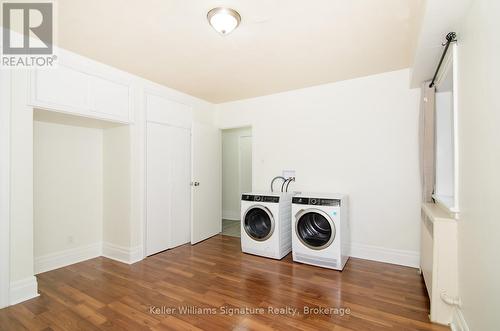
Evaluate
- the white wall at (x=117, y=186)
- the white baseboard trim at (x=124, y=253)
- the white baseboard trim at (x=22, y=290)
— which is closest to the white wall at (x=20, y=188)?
the white baseboard trim at (x=22, y=290)

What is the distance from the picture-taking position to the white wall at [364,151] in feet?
9.43

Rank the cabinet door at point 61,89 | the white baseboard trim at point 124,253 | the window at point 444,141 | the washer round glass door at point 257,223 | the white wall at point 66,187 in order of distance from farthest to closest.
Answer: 1. the washer round glass door at point 257,223
2. the white baseboard trim at point 124,253
3. the white wall at point 66,187
4. the window at point 444,141
5. the cabinet door at point 61,89

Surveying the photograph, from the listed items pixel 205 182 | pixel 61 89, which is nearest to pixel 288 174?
pixel 205 182

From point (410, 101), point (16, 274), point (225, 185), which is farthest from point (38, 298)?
point (410, 101)

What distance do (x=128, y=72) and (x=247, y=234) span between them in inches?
103

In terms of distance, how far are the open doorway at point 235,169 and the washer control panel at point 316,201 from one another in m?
2.53

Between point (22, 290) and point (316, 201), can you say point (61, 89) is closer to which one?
point (22, 290)

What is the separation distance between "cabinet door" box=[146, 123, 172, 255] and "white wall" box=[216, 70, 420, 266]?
5.52ft

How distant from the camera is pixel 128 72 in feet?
9.85

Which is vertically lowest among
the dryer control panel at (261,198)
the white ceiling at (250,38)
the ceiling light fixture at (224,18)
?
the dryer control panel at (261,198)

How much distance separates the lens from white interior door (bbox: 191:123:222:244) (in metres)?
3.77

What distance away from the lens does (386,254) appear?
9.73ft

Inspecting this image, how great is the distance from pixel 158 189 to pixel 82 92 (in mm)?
1480

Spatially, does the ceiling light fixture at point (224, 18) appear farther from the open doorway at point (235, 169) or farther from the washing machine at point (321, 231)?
the open doorway at point (235, 169)
